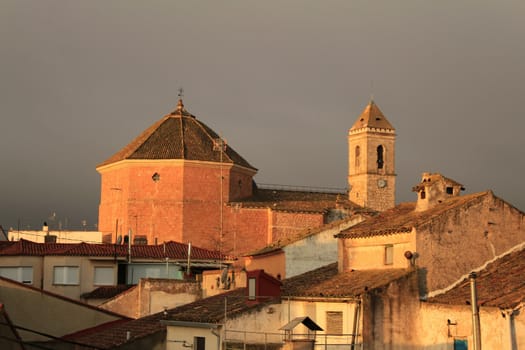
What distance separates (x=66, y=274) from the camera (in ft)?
182

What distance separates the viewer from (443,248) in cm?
3384

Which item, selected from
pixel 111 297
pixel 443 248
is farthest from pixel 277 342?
pixel 111 297

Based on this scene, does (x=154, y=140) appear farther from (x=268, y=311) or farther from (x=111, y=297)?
(x=268, y=311)

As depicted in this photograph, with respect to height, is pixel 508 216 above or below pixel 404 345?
above

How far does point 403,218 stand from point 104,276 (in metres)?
23.7

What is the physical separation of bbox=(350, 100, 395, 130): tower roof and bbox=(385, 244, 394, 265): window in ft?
218

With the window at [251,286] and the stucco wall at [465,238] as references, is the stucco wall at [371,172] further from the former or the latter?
the window at [251,286]

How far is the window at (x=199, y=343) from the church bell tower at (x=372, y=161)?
210 feet

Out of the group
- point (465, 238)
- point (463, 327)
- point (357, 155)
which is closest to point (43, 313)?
point (465, 238)

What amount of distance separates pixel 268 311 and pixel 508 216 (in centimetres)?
894

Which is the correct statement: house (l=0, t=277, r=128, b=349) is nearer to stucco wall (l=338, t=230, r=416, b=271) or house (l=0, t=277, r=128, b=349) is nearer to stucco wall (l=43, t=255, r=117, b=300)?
stucco wall (l=338, t=230, r=416, b=271)

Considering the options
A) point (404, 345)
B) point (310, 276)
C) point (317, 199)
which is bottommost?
point (404, 345)

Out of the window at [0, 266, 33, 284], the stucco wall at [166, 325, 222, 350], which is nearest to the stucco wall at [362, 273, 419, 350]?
the stucco wall at [166, 325, 222, 350]

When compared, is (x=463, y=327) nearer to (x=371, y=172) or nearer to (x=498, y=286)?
(x=498, y=286)
